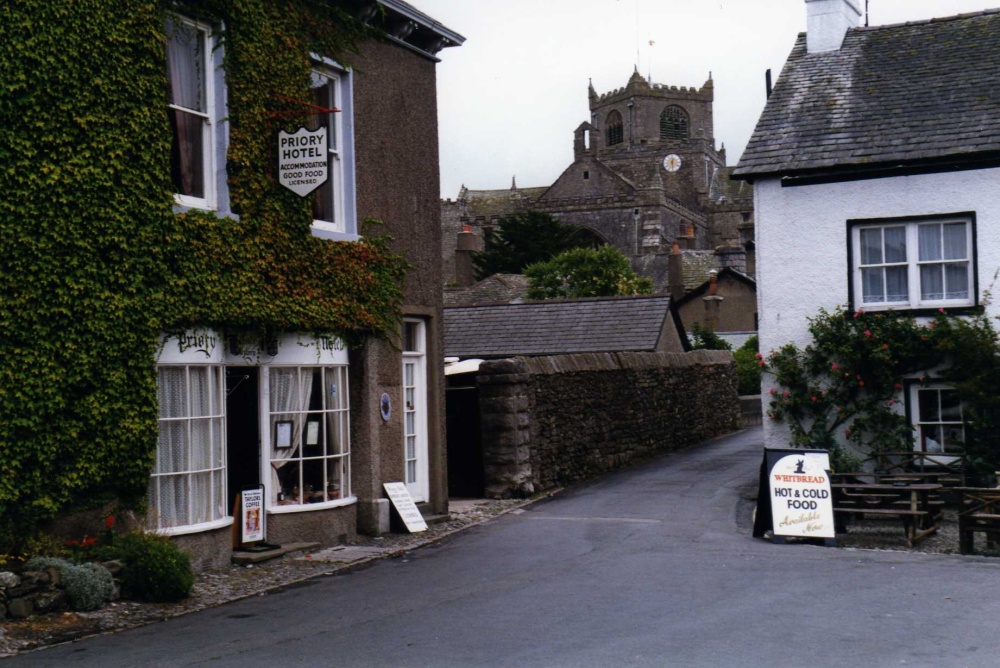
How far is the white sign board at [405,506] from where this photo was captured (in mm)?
15680

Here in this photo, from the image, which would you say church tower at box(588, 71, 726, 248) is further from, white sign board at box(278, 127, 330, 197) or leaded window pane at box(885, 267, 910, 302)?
white sign board at box(278, 127, 330, 197)

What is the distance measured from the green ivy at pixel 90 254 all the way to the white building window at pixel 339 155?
2103 millimetres

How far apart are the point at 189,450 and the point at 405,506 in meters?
4.08

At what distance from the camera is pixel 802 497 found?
48.6 feet

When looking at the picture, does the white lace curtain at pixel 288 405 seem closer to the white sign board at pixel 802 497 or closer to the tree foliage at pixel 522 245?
the white sign board at pixel 802 497

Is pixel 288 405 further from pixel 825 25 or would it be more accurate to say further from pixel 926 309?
pixel 825 25

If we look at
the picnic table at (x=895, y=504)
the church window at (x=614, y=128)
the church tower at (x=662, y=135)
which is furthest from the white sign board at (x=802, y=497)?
the church window at (x=614, y=128)

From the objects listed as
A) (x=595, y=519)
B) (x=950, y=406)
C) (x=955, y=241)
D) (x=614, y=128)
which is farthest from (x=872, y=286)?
(x=614, y=128)

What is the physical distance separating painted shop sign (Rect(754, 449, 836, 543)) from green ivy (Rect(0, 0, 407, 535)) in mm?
6693

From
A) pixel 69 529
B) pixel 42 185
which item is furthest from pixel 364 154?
pixel 69 529

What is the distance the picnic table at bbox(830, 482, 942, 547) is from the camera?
48.3 ft

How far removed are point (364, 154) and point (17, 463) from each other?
21.1ft

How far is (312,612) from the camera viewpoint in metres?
10.5

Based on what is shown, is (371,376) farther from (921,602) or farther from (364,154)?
(921,602)
